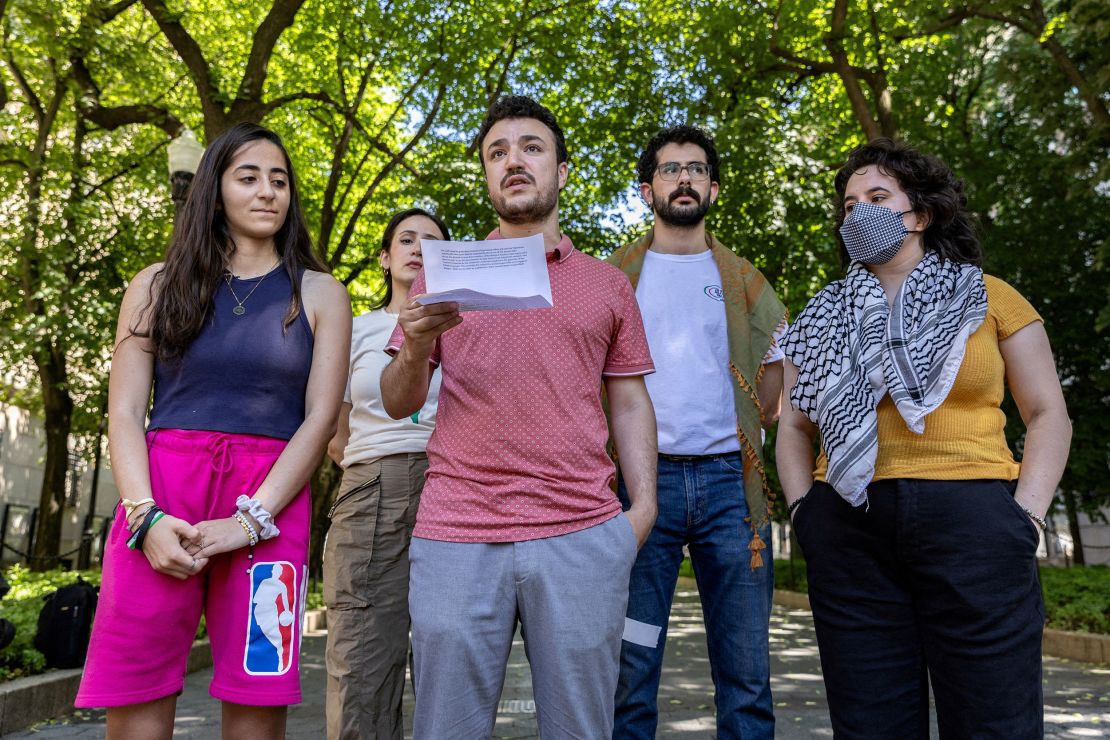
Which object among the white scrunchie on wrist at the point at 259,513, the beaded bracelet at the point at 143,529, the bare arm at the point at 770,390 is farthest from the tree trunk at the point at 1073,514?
the beaded bracelet at the point at 143,529

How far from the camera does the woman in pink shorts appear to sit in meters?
2.74

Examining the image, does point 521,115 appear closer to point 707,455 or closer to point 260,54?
point 707,455

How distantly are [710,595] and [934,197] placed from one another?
5.55 ft

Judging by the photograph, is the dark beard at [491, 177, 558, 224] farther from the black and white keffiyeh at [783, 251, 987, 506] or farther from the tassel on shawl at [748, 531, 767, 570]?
the tassel on shawl at [748, 531, 767, 570]

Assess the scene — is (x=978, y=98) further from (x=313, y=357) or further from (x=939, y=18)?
(x=313, y=357)

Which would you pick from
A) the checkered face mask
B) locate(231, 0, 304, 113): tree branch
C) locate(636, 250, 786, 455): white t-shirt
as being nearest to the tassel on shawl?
locate(636, 250, 786, 455): white t-shirt

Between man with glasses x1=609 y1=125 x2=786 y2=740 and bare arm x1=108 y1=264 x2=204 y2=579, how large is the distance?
1.72m

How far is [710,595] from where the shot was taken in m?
3.89

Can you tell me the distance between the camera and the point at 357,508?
4348 mm

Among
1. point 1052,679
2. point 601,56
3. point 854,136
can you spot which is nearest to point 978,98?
point 854,136

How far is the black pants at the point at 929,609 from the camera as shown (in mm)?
2801

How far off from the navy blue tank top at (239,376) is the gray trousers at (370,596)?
125cm

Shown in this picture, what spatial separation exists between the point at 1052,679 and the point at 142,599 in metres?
7.99

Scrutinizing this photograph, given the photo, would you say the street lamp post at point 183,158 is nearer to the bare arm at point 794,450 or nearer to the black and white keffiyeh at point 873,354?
the bare arm at point 794,450
